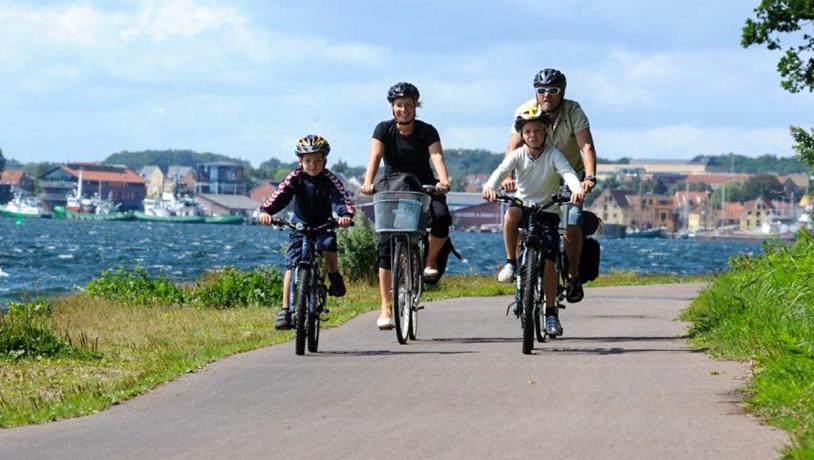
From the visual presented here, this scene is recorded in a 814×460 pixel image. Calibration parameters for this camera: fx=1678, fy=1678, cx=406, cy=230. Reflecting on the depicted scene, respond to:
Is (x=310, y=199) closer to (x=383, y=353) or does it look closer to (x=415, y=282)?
(x=415, y=282)

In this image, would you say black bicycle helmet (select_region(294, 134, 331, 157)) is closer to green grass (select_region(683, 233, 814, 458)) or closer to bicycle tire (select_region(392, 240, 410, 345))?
bicycle tire (select_region(392, 240, 410, 345))

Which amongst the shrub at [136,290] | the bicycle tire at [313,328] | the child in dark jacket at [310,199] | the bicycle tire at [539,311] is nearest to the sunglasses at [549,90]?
the bicycle tire at [539,311]

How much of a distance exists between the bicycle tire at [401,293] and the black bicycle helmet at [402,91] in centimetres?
117

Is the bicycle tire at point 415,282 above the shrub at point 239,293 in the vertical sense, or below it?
above

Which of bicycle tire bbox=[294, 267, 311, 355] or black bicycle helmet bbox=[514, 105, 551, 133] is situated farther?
black bicycle helmet bbox=[514, 105, 551, 133]

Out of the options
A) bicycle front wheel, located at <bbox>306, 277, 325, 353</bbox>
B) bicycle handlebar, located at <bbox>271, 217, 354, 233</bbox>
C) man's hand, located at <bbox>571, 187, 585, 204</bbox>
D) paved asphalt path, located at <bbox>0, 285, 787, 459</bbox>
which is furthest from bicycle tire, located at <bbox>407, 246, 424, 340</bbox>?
man's hand, located at <bbox>571, 187, 585, 204</bbox>

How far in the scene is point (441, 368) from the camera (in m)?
11.5

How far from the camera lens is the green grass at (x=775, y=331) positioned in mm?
8609

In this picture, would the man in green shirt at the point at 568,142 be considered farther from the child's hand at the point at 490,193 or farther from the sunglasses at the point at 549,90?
the child's hand at the point at 490,193

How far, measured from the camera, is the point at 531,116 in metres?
12.9

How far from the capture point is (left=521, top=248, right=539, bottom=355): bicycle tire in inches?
485

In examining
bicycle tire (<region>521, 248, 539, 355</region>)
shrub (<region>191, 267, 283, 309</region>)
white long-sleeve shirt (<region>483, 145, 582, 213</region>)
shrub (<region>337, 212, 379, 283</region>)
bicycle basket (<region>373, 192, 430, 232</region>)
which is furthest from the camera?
shrub (<region>337, 212, 379, 283</region>)

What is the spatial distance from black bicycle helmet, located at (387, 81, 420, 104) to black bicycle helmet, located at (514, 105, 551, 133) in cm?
96

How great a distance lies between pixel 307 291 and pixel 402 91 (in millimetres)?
1817
